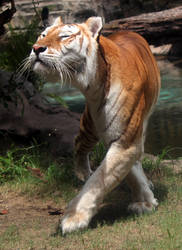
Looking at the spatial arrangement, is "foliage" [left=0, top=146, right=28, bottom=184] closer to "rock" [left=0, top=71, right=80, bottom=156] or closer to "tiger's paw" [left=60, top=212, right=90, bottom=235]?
"rock" [left=0, top=71, right=80, bottom=156]

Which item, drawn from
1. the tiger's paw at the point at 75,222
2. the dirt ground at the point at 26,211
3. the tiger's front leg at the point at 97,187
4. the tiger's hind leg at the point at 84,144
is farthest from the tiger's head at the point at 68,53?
the dirt ground at the point at 26,211

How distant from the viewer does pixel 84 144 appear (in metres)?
4.34

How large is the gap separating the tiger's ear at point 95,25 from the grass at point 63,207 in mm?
1459

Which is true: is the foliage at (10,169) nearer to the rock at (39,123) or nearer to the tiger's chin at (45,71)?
the rock at (39,123)

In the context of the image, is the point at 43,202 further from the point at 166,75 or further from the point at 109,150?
the point at 166,75

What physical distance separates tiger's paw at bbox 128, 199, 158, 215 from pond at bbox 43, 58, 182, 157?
160cm

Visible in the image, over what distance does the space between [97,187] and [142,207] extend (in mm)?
600

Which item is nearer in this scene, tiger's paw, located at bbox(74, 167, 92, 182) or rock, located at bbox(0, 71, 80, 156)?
tiger's paw, located at bbox(74, 167, 92, 182)

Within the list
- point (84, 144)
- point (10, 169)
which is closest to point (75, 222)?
point (84, 144)

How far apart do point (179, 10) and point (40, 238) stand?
6541 mm

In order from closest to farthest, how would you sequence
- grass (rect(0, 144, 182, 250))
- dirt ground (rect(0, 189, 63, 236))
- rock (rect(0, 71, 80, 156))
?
grass (rect(0, 144, 182, 250)) → dirt ground (rect(0, 189, 63, 236)) → rock (rect(0, 71, 80, 156))

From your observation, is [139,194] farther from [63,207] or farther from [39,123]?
[39,123]

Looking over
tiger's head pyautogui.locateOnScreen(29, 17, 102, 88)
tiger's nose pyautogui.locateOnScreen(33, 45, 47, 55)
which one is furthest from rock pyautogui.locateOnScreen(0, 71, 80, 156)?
tiger's nose pyautogui.locateOnScreen(33, 45, 47, 55)

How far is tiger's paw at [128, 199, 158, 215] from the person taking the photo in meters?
3.83
